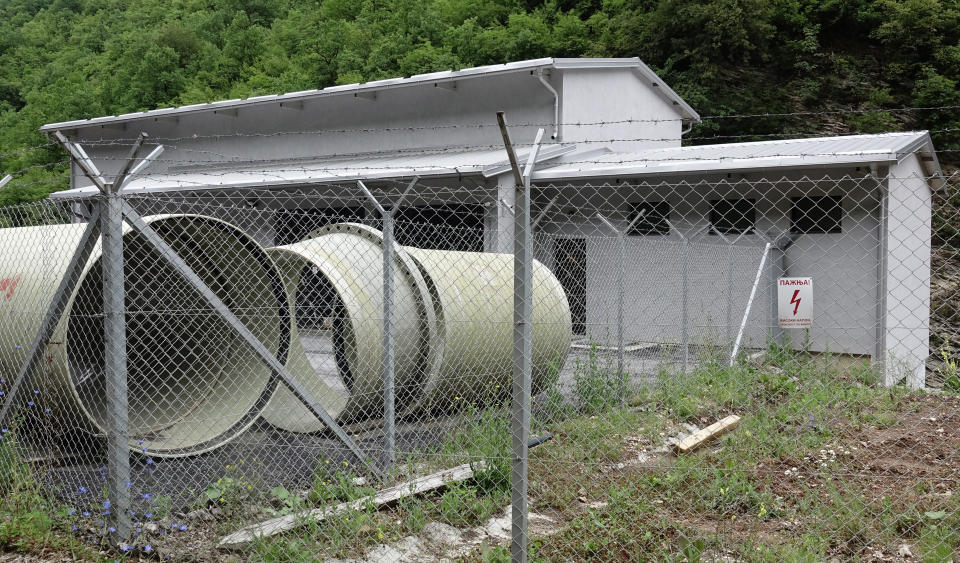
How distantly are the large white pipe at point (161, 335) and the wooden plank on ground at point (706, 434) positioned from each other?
348 cm

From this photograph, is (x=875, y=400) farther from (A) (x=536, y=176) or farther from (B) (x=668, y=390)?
(A) (x=536, y=176)

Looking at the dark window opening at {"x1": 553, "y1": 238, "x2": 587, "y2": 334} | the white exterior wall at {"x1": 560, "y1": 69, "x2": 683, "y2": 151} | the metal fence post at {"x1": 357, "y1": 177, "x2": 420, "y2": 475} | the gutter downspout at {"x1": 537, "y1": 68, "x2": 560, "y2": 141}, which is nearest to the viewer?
the metal fence post at {"x1": 357, "y1": 177, "x2": 420, "y2": 475}

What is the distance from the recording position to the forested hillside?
27.5m

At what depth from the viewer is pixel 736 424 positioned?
766cm

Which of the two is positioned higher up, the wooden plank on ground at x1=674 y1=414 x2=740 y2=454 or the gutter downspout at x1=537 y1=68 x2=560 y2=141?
the gutter downspout at x1=537 y1=68 x2=560 y2=141

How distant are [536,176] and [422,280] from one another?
775 centimetres

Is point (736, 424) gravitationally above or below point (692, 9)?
below

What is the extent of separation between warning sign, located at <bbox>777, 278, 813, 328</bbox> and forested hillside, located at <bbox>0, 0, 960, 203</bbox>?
11784 millimetres

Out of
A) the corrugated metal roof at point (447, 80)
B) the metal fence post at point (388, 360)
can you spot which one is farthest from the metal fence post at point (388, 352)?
the corrugated metal roof at point (447, 80)

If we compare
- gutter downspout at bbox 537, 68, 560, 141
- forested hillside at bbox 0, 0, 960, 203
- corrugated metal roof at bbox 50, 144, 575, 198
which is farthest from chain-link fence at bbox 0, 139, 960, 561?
forested hillside at bbox 0, 0, 960, 203

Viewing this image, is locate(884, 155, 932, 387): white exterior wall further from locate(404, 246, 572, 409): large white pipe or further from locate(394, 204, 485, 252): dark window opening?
locate(394, 204, 485, 252): dark window opening

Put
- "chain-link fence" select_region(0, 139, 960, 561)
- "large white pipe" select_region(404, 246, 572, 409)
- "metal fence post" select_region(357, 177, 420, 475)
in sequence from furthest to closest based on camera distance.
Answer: "large white pipe" select_region(404, 246, 572, 409) → "metal fence post" select_region(357, 177, 420, 475) → "chain-link fence" select_region(0, 139, 960, 561)

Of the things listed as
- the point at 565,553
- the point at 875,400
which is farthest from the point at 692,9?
the point at 565,553

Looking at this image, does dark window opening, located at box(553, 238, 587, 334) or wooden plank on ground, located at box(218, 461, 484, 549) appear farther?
dark window opening, located at box(553, 238, 587, 334)
